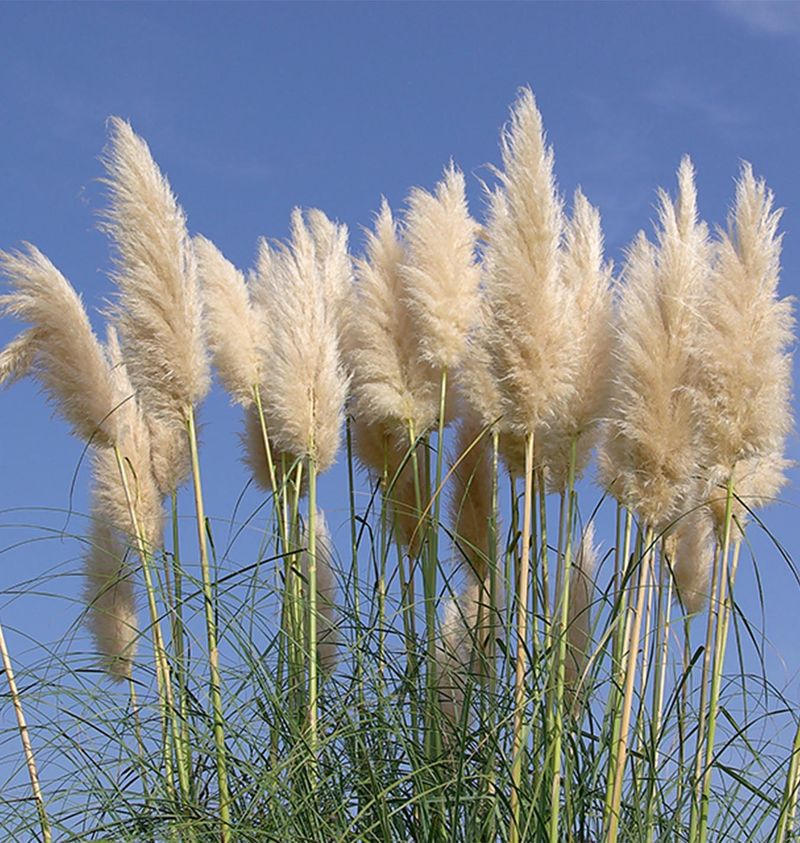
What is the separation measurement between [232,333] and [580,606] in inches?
64.5

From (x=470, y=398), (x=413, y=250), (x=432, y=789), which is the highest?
(x=413, y=250)

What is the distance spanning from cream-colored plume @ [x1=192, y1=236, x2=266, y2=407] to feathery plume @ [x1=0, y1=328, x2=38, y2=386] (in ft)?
2.13

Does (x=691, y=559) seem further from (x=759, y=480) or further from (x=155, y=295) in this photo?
(x=155, y=295)

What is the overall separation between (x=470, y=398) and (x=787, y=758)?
1.45 m

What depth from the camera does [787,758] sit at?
4191 mm

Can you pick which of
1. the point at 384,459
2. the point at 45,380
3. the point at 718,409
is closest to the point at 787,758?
Answer: the point at 718,409

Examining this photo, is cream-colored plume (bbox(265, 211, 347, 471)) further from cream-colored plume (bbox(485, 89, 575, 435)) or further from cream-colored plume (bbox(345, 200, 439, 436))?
cream-colored plume (bbox(485, 89, 575, 435))

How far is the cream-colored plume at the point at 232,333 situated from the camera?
5293 mm

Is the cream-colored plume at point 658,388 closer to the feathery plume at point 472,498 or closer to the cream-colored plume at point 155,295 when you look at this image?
the feathery plume at point 472,498

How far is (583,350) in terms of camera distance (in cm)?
441

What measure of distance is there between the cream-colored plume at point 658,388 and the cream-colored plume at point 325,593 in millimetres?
1113

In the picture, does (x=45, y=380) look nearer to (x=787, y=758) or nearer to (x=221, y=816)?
(x=221, y=816)

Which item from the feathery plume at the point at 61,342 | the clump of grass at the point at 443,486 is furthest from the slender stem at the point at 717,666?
the feathery plume at the point at 61,342

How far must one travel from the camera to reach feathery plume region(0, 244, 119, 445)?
4.96 metres
